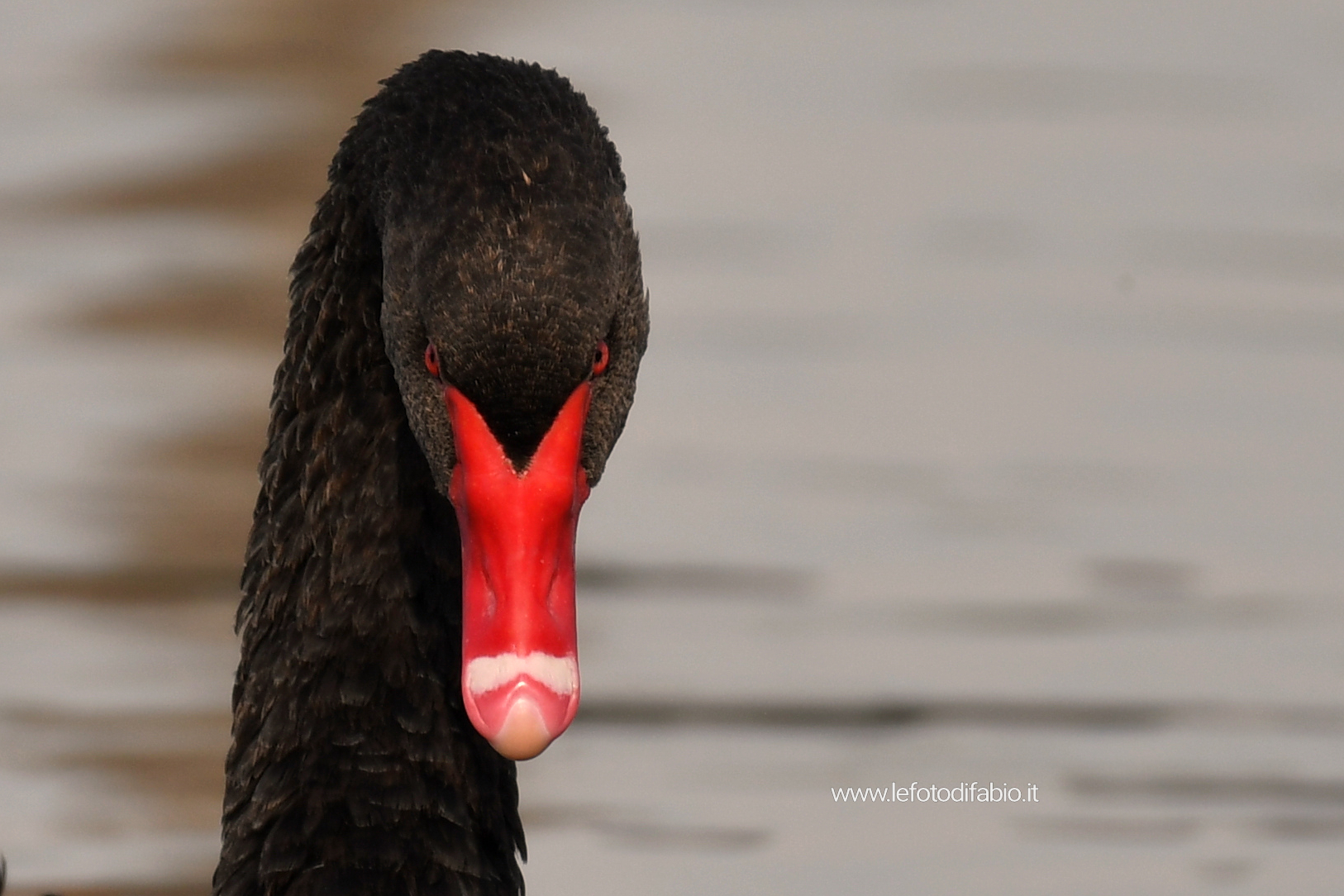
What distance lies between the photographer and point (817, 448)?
7.37 meters

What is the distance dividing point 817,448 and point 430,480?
319 centimetres

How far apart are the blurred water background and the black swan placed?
150 centimetres

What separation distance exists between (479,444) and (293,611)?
93 centimetres

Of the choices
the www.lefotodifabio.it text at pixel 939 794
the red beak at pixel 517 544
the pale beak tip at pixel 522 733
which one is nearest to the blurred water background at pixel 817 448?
the www.lefotodifabio.it text at pixel 939 794

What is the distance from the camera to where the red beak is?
3.47m

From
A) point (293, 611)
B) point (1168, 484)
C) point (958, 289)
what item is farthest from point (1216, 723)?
point (293, 611)

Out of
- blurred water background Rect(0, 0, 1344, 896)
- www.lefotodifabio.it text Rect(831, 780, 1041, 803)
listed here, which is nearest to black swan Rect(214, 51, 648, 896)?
blurred water background Rect(0, 0, 1344, 896)

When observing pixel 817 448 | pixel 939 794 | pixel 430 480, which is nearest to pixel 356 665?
pixel 430 480

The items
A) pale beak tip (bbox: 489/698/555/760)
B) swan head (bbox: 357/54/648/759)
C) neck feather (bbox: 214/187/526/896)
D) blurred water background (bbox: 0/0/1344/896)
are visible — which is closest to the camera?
pale beak tip (bbox: 489/698/555/760)

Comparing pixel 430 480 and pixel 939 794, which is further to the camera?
pixel 939 794

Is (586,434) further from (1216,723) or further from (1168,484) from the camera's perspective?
(1168,484)

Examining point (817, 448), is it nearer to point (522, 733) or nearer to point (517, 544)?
point (517, 544)

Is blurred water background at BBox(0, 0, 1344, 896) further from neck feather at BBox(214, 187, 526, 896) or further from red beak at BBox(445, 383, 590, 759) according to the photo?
red beak at BBox(445, 383, 590, 759)

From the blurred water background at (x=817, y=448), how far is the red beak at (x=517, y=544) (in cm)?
233
